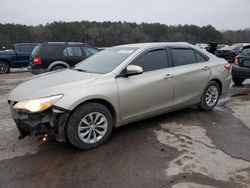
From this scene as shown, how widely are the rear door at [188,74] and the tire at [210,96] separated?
19 centimetres

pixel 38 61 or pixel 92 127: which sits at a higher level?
pixel 38 61

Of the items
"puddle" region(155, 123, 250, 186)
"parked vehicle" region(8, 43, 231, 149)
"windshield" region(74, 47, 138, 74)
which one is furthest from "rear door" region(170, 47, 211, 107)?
"windshield" region(74, 47, 138, 74)

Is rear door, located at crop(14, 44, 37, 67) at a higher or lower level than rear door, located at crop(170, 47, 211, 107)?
lower

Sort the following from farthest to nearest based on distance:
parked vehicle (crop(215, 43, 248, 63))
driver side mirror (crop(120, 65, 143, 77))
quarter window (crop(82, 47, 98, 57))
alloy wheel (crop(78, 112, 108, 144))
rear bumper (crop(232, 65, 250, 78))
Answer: parked vehicle (crop(215, 43, 248, 63))
quarter window (crop(82, 47, 98, 57))
rear bumper (crop(232, 65, 250, 78))
driver side mirror (crop(120, 65, 143, 77))
alloy wheel (crop(78, 112, 108, 144))

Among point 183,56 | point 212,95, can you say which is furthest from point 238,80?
point 183,56

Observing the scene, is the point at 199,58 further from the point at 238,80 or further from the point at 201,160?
the point at 238,80

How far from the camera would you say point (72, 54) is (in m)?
10.5

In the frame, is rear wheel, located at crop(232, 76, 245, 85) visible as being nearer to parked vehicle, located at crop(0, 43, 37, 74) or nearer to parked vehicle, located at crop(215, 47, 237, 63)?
parked vehicle, located at crop(215, 47, 237, 63)

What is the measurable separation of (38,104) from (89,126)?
0.81 m

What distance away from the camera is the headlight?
11.3 ft

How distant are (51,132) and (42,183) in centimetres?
77

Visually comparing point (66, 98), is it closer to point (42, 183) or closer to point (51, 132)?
point (51, 132)

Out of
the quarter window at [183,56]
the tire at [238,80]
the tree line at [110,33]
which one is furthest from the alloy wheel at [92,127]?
the tree line at [110,33]

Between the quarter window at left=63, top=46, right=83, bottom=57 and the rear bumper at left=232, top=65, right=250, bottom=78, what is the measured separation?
19.8 ft
